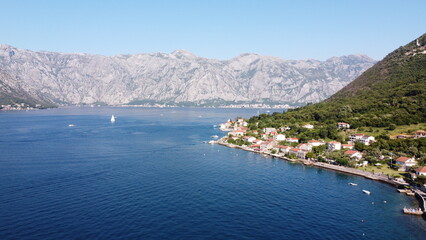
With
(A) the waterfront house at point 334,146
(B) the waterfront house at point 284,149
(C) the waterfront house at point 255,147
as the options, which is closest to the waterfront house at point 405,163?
(A) the waterfront house at point 334,146

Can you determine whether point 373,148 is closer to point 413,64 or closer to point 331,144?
point 331,144

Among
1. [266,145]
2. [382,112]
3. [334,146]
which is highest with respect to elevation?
[382,112]

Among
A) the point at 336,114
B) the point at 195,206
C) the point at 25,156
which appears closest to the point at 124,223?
the point at 195,206

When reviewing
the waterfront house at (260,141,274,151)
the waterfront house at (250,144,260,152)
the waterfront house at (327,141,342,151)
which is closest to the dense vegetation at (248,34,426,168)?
the waterfront house at (327,141,342,151)

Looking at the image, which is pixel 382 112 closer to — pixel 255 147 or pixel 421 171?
pixel 255 147

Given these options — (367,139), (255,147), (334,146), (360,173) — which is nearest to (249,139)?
(255,147)

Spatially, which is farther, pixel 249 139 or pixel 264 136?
pixel 264 136

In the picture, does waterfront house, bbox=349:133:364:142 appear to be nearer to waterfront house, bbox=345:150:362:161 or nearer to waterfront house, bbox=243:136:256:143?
waterfront house, bbox=345:150:362:161

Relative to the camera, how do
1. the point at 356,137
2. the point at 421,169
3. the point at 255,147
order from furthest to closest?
the point at 255,147 → the point at 356,137 → the point at 421,169
